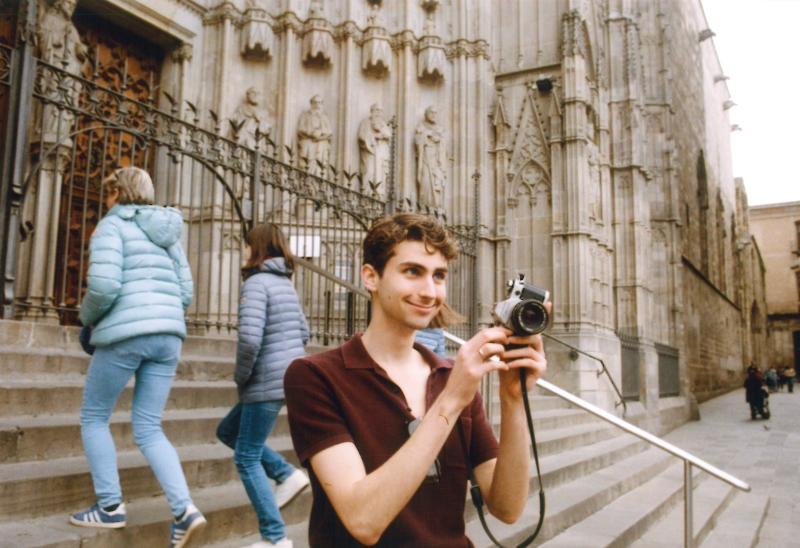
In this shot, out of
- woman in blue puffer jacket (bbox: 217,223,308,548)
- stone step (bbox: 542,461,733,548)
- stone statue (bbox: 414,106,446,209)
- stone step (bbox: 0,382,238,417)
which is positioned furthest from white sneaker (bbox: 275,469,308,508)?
stone statue (bbox: 414,106,446,209)

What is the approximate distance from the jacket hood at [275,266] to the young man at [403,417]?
1984 millimetres

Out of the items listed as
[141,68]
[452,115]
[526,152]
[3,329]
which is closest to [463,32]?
[452,115]

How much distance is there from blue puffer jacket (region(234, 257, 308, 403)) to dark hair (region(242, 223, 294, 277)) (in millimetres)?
33

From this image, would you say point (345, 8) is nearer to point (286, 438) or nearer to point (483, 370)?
point (286, 438)

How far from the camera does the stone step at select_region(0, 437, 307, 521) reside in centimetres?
285

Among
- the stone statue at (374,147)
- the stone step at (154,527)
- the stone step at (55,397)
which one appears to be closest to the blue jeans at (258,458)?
the stone step at (154,527)

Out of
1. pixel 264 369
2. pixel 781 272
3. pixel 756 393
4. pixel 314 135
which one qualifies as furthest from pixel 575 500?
pixel 781 272

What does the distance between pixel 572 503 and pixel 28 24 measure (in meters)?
5.24

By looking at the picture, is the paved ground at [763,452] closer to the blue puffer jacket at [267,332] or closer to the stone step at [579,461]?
the stone step at [579,461]

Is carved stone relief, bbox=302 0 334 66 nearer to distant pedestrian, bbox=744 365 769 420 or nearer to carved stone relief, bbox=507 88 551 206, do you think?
carved stone relief, bbox=507 88 551 206

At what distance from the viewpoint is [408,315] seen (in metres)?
1.44

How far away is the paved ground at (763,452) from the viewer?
23.0 feet

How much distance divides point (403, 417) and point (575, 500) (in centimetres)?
447

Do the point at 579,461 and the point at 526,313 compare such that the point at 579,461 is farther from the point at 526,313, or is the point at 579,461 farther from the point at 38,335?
the point at 526,313
